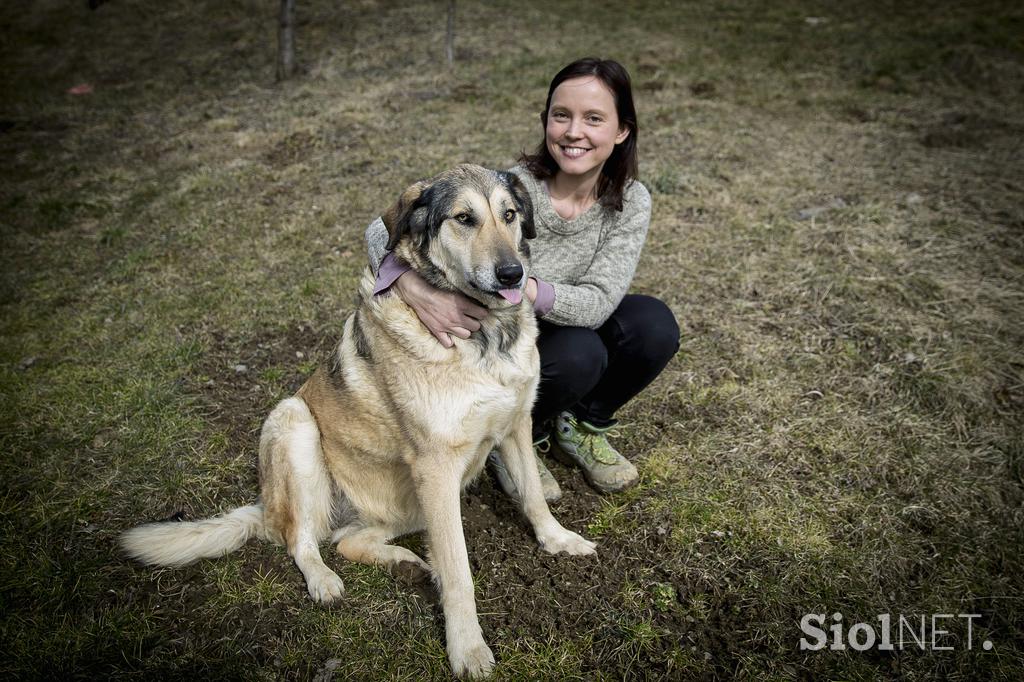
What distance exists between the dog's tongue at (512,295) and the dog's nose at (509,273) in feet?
0.21

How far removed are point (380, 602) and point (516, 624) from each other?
0.61 m

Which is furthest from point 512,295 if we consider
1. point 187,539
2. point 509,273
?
point 187,539

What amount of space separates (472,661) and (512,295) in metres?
1.47

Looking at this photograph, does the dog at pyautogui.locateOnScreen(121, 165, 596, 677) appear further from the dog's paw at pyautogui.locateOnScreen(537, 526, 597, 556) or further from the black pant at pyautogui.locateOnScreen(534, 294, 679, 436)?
the black pant at pyautogui.locateOnScreen(534, 294, 679, 436)

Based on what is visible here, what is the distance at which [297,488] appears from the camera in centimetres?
259

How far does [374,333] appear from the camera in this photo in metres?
2.47

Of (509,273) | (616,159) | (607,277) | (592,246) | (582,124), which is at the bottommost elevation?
(607,277)

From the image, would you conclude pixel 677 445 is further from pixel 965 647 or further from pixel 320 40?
pixel 320 40

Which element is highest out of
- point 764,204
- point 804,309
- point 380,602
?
point 764,204

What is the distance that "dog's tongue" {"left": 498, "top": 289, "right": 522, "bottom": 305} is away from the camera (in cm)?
226

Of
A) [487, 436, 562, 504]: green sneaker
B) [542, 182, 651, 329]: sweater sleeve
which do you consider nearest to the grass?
[487, 436, 562, 504]: green sneaker

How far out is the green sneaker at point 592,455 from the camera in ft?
10.1

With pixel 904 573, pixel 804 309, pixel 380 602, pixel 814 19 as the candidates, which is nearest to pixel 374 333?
pixel 380 602

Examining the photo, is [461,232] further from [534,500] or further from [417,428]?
[534,500]
